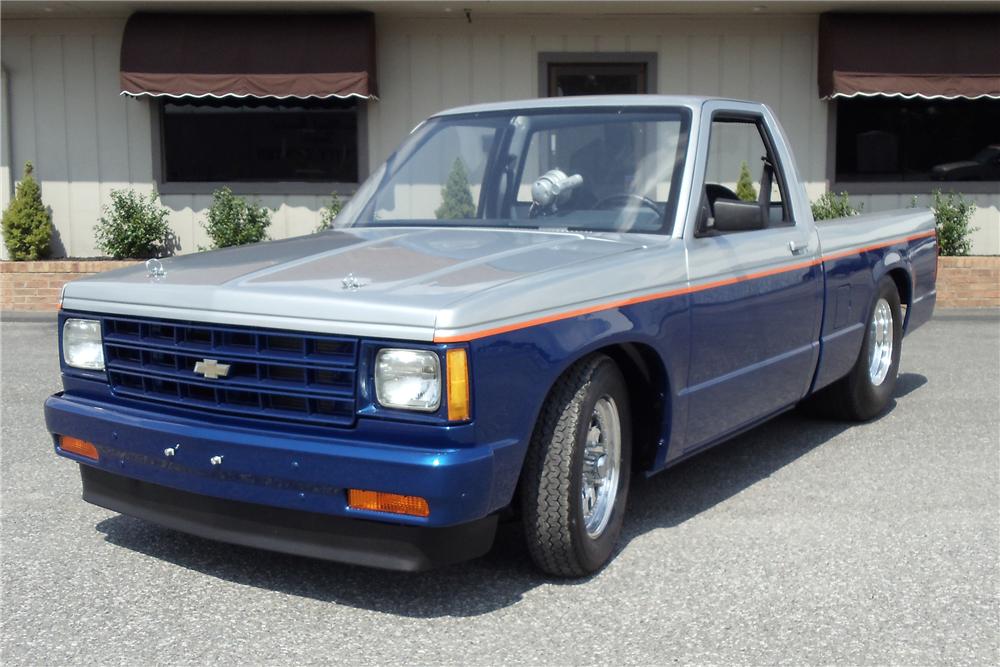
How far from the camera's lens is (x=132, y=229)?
42.7 ft

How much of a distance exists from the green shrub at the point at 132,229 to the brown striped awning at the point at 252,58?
4.15ft

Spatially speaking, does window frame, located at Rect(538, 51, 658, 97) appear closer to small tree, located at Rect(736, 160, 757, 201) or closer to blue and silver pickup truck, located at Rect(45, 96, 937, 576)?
small tree, located at Rect(736, 160, 757, 201)

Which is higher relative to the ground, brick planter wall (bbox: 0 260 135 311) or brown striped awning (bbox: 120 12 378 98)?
brown striped awning (bbox: 120 12 378 98)

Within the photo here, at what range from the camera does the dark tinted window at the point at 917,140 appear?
44.4 feet

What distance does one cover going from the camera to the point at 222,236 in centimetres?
1295

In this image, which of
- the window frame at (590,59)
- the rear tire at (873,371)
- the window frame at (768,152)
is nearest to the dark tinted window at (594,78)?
the window frame at (590,59)

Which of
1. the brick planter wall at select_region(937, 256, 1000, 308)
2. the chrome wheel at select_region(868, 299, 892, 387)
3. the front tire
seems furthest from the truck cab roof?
the brick planter wall at select_region(937, 256, 1000, 308)

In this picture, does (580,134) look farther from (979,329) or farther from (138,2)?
(138,2)

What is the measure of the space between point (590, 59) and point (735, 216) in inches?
354

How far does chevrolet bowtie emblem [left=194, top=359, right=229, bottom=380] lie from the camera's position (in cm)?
388

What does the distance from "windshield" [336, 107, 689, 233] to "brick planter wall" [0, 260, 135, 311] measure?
7.90 m

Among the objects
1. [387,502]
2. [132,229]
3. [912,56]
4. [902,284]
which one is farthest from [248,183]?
[387,502]

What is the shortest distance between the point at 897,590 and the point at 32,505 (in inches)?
142

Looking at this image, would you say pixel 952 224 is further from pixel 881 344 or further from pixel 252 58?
pixel 252 58
